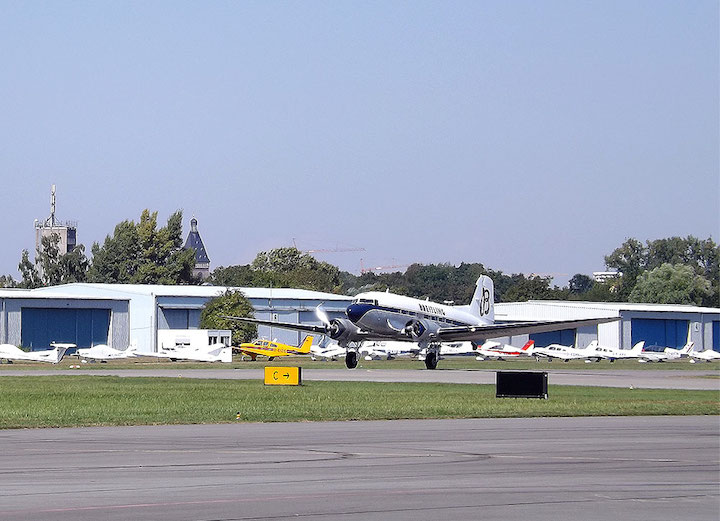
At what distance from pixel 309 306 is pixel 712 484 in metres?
108

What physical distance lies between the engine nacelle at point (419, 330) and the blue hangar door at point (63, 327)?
169 feet

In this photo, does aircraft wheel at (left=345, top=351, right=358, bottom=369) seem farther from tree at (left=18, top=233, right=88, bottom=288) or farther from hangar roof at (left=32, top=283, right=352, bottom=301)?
tree at (left=18, top=233, right=88, bottom=288)

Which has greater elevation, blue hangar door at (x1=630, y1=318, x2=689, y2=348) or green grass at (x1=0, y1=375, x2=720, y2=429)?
blue hangar door at (x1=630, y1=318, x2=689, y2=348)

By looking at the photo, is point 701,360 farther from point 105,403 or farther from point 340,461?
point 340,461

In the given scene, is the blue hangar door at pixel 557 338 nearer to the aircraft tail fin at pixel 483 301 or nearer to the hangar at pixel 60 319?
the hangar at pixel 60 319

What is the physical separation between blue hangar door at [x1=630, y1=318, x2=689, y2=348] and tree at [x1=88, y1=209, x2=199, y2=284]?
66005mm

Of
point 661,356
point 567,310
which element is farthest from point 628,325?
point 661,356

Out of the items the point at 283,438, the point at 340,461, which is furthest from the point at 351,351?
the point at 340,461

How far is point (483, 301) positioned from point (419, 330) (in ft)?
39.2

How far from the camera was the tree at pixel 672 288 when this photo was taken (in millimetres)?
155750

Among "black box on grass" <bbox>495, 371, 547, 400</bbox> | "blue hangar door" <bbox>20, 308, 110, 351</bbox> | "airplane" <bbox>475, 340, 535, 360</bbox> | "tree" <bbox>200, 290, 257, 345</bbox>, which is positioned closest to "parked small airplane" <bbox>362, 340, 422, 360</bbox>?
"airplane" <bbox>475, 340, 535, 360</bbox>

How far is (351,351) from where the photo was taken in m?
67.0

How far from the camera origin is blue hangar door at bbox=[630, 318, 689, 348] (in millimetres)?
124700

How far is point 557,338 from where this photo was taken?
4909 inches
